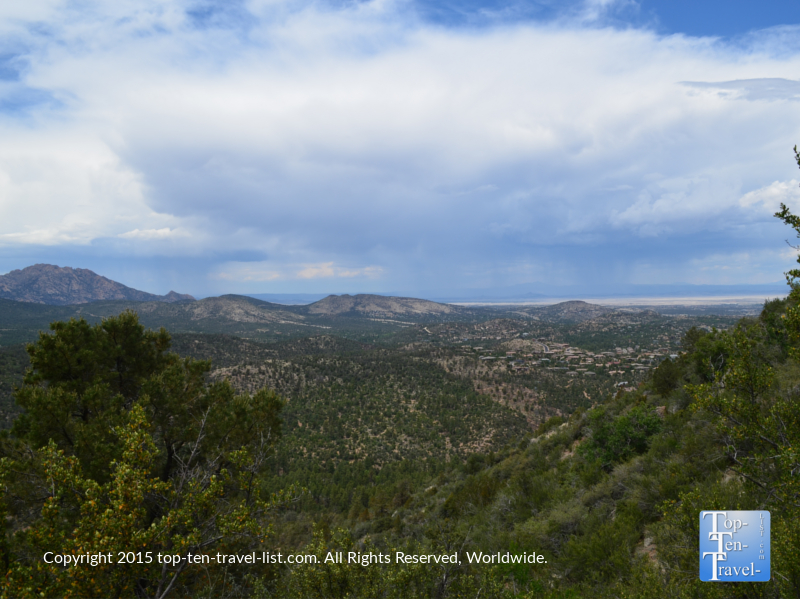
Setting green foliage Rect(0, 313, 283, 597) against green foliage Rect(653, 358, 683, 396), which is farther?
green foliage Rect(653, 358, 683, 396)

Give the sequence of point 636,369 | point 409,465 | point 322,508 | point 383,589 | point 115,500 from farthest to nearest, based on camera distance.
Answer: point 636,369, point 409,465, point 322,508, point 383,589, point 115,500

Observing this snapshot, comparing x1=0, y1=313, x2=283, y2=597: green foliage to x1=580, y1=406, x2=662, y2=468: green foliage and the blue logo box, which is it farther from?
x1=580, y1=406, x2=662, y2=468: green foliage

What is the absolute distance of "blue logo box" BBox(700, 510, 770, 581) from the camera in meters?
5.54

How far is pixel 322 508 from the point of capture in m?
35.6

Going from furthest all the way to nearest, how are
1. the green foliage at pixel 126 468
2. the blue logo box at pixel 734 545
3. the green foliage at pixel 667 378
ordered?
1. the green foliage at pixel 667 378
2. the blue logo box at pixel 734 545
3. the green foliage at pixel 126 468

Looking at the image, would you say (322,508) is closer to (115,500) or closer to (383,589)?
(383,589)

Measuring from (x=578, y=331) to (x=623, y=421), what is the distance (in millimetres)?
176596

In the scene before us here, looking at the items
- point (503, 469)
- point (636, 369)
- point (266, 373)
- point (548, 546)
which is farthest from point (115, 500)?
point (636, 369)

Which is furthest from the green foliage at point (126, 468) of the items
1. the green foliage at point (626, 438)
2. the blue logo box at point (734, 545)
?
the green foliage at point (626, 438)

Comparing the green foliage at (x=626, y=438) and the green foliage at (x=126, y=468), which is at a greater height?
the green foliage at (x=126, y=468)

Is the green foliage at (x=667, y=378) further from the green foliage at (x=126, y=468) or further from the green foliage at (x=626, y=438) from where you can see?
the green foliage at (x=126, y=468)

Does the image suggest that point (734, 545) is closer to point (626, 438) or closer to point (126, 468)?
point (126, 468)

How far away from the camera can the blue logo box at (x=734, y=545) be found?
5543mm

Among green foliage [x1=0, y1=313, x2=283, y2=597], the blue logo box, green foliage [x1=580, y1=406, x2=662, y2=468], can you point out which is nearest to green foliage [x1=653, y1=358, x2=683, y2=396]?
green foliage [x1=580, y1=406, x2=662, y2=468]
